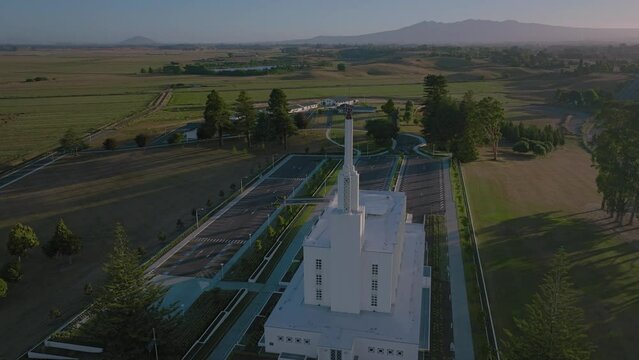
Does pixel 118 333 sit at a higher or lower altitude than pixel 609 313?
higher

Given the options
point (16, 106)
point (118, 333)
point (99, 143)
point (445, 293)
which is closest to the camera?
point (118, 333)

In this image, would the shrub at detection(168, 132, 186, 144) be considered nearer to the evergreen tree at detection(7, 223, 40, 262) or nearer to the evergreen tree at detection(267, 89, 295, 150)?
the evergreen tree at detection(267, 89, 295, 150)

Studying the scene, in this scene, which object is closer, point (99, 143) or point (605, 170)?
point (605, 170)

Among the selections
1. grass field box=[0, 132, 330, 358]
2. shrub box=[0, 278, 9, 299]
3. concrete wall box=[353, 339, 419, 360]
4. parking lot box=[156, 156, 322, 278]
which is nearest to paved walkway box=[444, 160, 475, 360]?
concrete wall box=[353, 339, 419, 360]

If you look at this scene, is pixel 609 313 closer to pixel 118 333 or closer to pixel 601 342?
pixel 601 342

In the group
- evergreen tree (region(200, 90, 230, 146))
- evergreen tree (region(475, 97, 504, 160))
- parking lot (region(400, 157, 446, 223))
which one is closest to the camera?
parking lot (region(400, 157, 446, 223))

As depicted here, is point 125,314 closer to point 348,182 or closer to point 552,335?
point 348,182

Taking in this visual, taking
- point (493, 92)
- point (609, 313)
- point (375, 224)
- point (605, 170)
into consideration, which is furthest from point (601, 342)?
point (493, 92)
